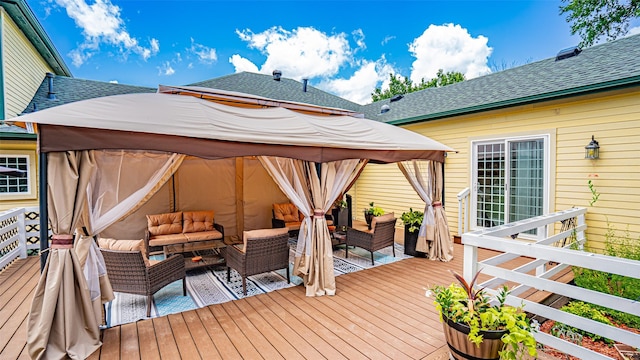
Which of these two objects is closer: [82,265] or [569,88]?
[82,265]

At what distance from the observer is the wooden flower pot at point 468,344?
7.04ft

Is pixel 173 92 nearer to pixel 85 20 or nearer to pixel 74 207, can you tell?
pixel 74 207

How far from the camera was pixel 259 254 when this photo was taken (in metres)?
4.17

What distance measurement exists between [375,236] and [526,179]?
344cm

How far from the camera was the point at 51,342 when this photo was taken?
262 cm

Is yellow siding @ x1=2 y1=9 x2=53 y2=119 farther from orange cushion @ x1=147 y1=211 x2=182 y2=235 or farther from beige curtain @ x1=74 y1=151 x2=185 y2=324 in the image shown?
beige curtain @ x1=74 y1=151 x2=185 y2=324

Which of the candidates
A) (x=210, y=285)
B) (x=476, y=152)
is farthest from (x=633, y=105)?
(x=210, y=285)

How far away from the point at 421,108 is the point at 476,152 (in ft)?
7.62

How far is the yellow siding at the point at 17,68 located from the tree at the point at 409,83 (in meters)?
21.2

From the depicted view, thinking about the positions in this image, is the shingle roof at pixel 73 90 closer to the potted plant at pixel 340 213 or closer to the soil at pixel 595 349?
the potted plant at pixel 340 213

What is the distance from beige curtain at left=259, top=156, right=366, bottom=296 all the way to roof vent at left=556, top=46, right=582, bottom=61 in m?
6.01

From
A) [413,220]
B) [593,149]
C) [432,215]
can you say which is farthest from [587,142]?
[413,220]

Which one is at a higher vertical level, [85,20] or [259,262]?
[85,20]

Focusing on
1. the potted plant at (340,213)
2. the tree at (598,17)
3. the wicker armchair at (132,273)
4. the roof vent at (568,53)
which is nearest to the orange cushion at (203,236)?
the wicker armchair at (132,273)
